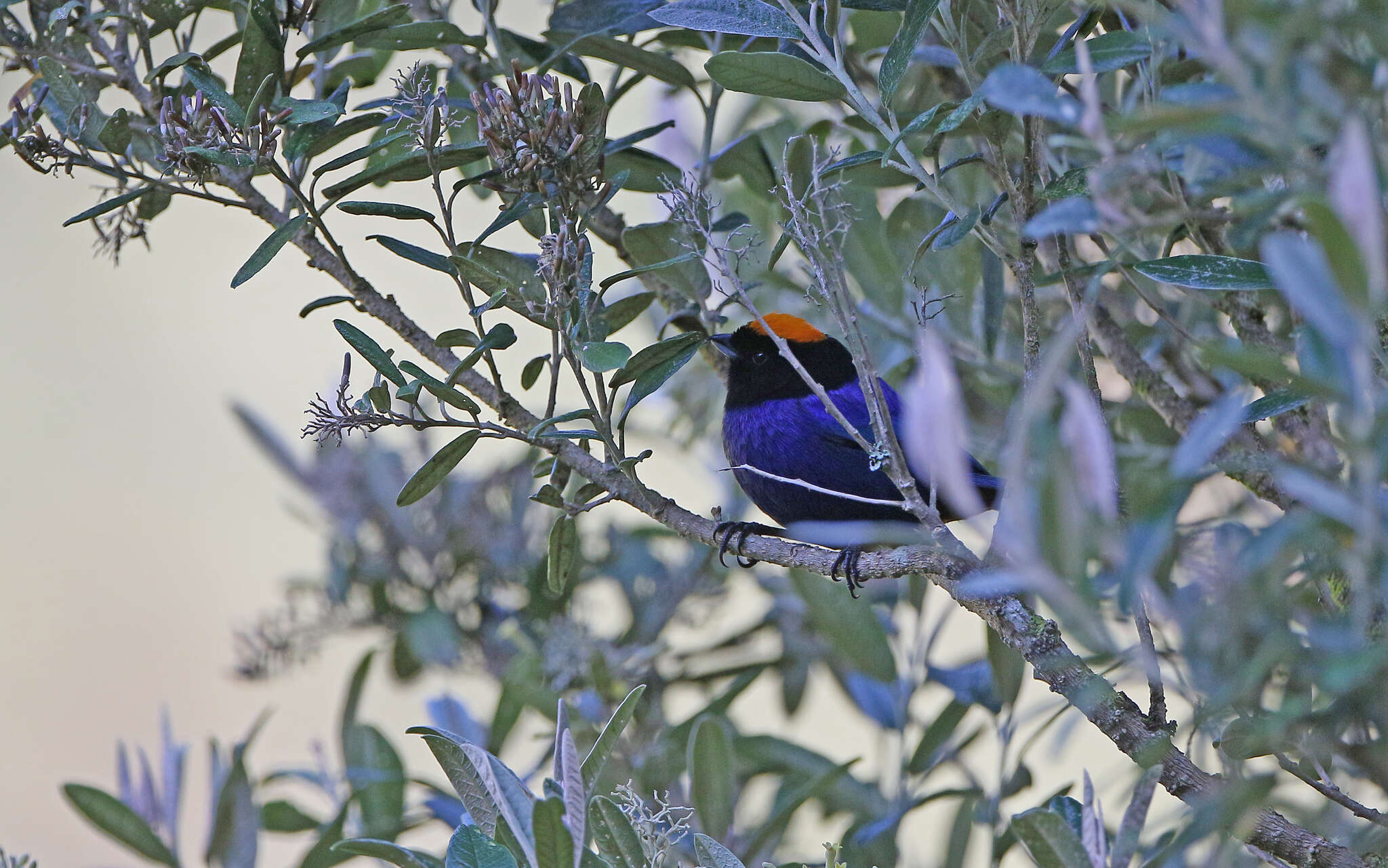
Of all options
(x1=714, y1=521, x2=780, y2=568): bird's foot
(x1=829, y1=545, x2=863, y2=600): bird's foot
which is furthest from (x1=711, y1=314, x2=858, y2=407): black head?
(x1=829, y1=545, x2=863, y2=600): bird's foot

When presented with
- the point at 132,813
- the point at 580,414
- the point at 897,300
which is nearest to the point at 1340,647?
the point at 580,414

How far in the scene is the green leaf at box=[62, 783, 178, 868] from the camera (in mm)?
2203

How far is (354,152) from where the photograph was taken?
5.33 feet

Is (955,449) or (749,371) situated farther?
(749,371)

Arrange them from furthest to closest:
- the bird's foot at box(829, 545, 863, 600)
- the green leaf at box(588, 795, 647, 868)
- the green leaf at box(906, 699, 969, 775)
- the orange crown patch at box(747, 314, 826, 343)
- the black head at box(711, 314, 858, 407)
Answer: the orange crown patch at box(747, 314, 826, 343), the black head at box(711, 314, 858, 407), the green leaf at box(906, 699, 969, 775), the bird's foot at box(829, 545, 863, 600), the green leaf at box(588, 795, 647, 868)

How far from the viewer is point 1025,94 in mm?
996

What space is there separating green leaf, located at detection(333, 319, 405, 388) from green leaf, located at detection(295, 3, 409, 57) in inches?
17.6

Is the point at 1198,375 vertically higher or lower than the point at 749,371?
lower

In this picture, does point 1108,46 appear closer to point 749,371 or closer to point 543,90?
point 543,90

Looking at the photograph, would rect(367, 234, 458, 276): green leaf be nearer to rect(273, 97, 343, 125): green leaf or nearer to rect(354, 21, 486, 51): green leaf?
rect(273, 97, 343, 125): green leaf

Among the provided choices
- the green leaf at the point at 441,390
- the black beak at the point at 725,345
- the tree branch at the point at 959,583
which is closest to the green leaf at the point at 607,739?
the tree branch at the point at 959,583

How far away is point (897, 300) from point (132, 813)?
1842mm

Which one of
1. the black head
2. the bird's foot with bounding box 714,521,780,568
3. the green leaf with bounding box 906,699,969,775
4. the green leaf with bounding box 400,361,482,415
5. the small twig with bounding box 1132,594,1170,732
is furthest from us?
the black head

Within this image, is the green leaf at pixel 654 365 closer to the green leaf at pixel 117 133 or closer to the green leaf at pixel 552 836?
the green leaf at pixel 552 836
